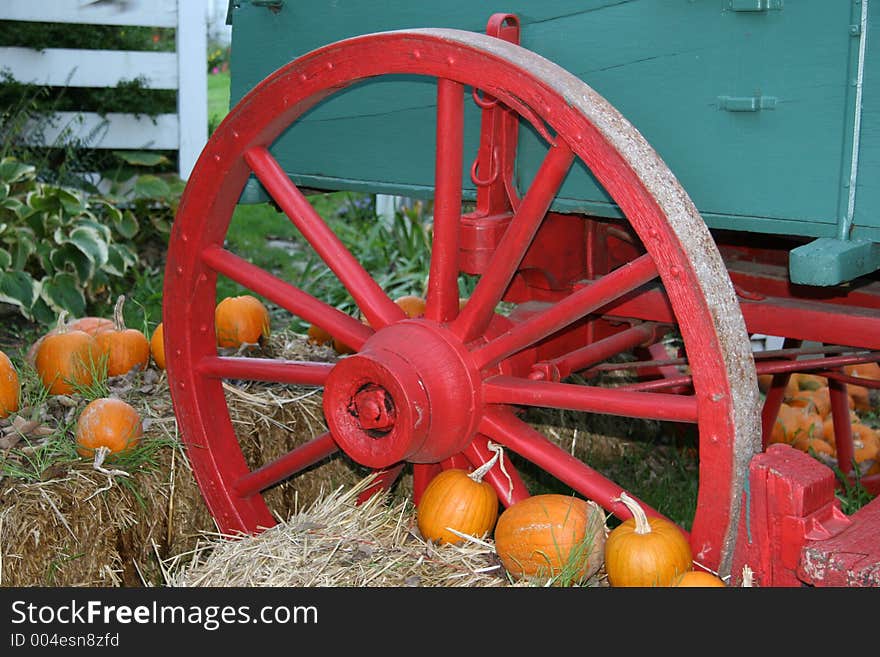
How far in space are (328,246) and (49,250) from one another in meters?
2.52

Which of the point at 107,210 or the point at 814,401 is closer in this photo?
the point at 814,401

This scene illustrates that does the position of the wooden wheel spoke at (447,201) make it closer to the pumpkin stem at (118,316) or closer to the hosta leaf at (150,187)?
the pumpkin stem at (118,316)

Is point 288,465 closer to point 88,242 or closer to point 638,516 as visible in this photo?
point 638,516

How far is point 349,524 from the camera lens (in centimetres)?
237

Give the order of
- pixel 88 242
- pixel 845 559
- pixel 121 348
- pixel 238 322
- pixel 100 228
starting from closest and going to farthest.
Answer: pixel 845 559, pixel 121 348, pixel 238 322, pixel 88 242, pixel 100 228

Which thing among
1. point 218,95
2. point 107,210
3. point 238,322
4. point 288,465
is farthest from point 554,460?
point 218,95

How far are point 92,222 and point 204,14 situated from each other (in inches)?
55.7

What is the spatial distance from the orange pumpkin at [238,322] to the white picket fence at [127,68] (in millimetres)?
2268

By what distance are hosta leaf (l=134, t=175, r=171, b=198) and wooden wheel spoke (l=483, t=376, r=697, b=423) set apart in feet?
11.0

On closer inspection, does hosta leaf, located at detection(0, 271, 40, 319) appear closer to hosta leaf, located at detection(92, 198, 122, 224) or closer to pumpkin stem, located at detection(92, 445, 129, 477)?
hosta leaf, located at detection(92, 198, 122, 224)

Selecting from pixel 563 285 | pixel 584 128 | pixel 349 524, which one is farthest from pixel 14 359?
pixel 584 128

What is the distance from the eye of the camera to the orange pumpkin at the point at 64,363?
304 centimetres

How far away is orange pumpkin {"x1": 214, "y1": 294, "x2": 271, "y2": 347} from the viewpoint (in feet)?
10.9

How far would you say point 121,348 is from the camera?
3.20 m
